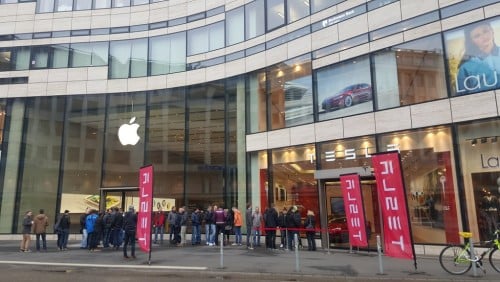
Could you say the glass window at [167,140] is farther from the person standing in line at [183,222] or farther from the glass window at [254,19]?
the glass window at [254,19]

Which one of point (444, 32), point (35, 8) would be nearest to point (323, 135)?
point (444, 32)

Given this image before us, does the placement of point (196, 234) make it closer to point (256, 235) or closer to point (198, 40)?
point (256, 235)

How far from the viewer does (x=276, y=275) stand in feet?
35.2

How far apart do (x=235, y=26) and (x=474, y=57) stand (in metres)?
11.9

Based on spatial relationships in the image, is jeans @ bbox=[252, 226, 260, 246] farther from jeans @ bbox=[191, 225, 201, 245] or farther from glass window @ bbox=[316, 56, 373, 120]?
glass window @ bbox=[316, 56, 373, 120]

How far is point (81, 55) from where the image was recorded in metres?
24.4

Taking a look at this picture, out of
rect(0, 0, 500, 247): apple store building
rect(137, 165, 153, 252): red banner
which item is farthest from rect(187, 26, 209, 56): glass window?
rect(137, 165, 153, 252): red banner

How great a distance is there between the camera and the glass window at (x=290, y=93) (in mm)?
18938

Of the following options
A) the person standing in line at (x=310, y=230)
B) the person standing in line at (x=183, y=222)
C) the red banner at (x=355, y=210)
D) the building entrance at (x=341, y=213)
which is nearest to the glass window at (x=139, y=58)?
the person standing in line at (x=183, y=222)

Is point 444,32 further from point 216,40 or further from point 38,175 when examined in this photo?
point 38,175

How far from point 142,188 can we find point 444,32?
1196 centimetres

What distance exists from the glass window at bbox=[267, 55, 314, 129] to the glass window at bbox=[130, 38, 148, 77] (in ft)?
25.8

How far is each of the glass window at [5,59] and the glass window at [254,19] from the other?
→ 14572 mm

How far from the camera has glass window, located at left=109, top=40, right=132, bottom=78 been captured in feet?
78.9
